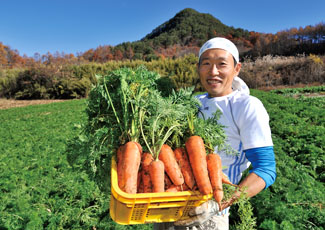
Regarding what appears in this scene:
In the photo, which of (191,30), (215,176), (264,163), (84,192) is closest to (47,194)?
(84,192)

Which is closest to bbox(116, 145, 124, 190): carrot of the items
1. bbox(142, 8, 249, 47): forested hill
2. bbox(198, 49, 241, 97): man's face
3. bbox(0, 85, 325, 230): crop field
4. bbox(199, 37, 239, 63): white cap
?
bbox(0, 85, 325, 230): crop field

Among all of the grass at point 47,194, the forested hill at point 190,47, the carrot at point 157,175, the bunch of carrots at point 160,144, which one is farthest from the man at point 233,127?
the forested hill at point 190,47

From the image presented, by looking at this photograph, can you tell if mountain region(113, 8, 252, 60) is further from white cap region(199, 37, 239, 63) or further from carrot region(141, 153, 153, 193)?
carrot region(141, 153, 153, 193)

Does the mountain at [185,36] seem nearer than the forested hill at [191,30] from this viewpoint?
Yes

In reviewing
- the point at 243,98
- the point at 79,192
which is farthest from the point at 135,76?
the point at 79,192

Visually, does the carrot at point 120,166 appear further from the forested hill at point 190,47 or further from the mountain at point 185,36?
the mountain at point 185,36

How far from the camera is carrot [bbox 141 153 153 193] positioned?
76.4 inches

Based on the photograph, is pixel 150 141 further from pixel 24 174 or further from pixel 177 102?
pixel 24 174

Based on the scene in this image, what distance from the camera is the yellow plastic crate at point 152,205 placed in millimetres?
1480

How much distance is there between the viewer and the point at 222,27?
116 metres

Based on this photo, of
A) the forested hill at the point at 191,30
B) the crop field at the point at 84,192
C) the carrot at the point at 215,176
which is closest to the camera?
the carrot at the point at 215,176

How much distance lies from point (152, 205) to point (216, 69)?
4.47 ft

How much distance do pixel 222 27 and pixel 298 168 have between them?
12200 cm

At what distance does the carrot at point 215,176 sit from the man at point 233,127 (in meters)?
0.07
